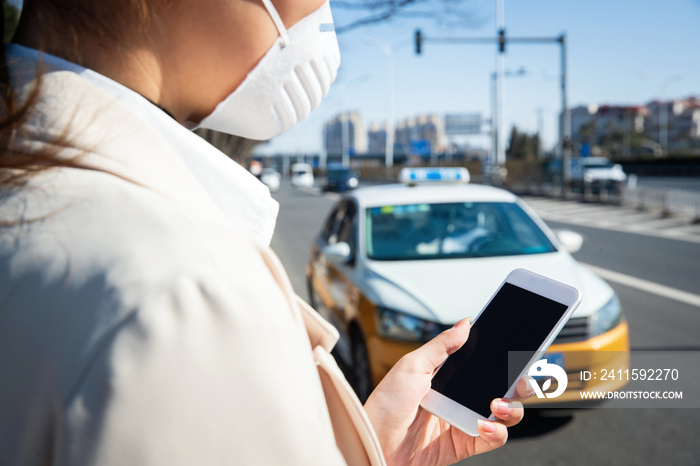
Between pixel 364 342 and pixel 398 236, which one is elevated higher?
pixel 398 236

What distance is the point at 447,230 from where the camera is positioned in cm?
407

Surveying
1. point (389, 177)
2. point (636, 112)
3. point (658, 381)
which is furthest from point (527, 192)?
point (636, 112)

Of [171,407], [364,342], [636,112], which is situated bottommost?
[364,342]

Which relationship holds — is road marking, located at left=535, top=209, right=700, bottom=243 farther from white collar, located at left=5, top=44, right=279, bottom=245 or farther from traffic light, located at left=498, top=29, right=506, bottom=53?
white collar, located at left=5, top=44, right=279, bottom=245

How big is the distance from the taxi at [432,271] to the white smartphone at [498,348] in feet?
2.18

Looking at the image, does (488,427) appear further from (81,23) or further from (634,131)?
(634,131)

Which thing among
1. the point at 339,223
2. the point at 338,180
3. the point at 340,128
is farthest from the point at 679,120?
the point at 339,223

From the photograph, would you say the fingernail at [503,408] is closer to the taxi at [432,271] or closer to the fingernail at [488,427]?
the fingernail at [488,427]

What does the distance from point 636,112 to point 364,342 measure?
7242cm

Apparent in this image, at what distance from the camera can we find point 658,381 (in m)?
1.93

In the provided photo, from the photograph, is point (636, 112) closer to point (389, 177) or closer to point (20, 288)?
point (389, 177)

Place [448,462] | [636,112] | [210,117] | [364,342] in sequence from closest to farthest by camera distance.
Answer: [210,117]
[448,462]
[364,342]
[636,112]

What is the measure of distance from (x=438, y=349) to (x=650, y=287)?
7.30 metres

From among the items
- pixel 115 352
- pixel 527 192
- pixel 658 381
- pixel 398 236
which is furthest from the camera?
→ pixel 527 192
